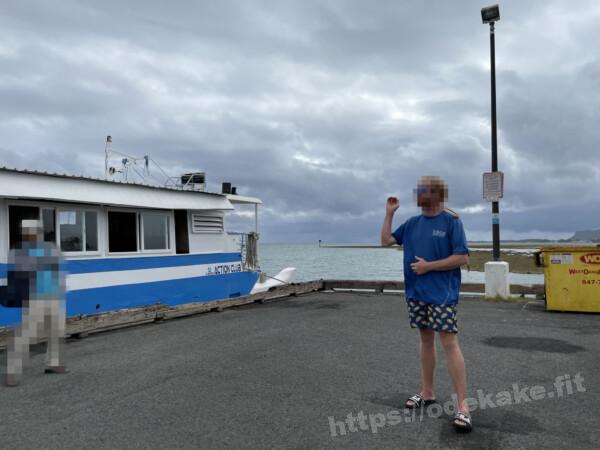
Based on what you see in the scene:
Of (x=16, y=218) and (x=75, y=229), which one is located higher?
(x=16, y=218)

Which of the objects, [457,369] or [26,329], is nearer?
[457,369]

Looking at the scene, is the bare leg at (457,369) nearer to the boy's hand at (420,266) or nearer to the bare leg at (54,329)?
the boy's hand at (420,266)

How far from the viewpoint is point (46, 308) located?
522 centimetres

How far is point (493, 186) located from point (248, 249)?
686cm

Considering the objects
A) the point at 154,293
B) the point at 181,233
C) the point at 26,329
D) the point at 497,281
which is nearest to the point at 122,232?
the point at 154,293

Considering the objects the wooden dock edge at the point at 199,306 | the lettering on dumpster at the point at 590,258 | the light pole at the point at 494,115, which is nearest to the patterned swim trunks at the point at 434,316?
the wooden dock edge at the point at 199,306

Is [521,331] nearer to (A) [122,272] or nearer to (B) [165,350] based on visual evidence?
Answer: (B) [165,350]

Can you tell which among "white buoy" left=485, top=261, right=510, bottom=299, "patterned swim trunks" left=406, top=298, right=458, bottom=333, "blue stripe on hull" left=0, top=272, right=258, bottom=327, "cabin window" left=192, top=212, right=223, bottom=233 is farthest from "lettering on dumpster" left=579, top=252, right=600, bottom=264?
"cabin window" left=192, top=212, right=223, bottom=233

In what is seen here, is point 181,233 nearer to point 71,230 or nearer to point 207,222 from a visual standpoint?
point 207,222

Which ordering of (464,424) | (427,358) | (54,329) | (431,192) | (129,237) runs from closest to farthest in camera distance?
1. (464,424)
2. (431,192)
3. (427,358)
4. (54,329)
5. (129,237)

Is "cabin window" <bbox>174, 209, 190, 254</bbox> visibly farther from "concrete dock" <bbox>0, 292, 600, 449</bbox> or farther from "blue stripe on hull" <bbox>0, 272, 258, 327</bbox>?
"concrete dock" <bbox>0, 292, 600, 449</bbox>

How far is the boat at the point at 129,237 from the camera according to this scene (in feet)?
28.2

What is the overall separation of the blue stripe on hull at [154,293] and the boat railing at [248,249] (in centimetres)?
35

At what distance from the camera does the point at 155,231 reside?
443 inches
